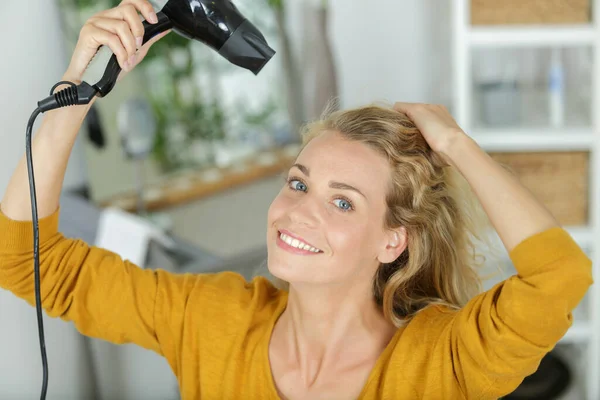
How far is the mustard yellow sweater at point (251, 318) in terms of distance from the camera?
40.0 inches

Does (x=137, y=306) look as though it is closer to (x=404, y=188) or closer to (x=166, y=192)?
(x=404, y=188)

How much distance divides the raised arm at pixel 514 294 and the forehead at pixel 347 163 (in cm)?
14

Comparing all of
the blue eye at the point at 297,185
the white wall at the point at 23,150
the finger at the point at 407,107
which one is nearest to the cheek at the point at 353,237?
the blue eye at the point at 297,185

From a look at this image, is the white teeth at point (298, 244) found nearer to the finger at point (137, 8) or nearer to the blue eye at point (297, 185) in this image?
the blue eye at point (297, 185)

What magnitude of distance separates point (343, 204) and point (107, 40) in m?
0.47

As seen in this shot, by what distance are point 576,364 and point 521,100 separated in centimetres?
99

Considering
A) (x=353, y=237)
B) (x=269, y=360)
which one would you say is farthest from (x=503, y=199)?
(x=269, y=360)

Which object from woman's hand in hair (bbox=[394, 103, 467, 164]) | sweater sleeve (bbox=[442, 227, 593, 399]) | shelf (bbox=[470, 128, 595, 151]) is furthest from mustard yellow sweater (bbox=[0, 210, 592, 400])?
shelf (bbox=[470, 128, 595, 151])

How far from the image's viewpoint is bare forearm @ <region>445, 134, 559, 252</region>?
104cm

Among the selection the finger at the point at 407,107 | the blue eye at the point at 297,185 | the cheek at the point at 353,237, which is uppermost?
the finger at the point at 407,107

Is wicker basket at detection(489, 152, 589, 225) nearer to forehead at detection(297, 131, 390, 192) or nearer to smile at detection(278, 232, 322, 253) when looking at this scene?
forehead at detection(297, 131, 390, 192)

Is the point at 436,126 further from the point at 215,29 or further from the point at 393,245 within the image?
the point at 215,29

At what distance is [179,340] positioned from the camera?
1.31 metres

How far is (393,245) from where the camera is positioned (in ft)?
4.25
